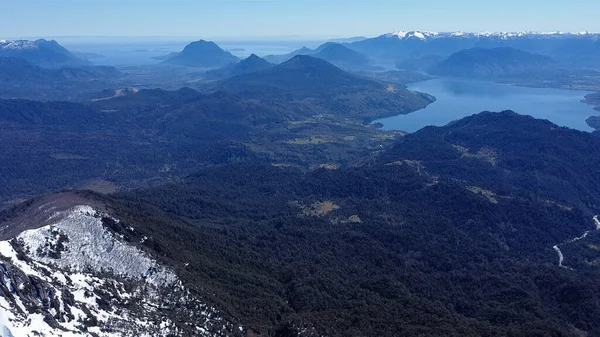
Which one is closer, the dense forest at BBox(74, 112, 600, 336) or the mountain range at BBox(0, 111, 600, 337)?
the mountain range at BBox(0, 111, 600, 337)

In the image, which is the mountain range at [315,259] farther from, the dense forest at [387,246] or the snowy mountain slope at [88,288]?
the dense forest at [387,246]

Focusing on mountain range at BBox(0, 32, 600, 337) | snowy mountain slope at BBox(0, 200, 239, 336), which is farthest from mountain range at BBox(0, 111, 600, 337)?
mountain range at BBox(0, 32, 600, 337)

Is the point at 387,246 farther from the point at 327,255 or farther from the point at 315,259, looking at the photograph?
the point at 315,259

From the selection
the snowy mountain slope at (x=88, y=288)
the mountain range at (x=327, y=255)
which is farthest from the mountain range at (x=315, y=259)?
the mountain range at (x=327, y=255)

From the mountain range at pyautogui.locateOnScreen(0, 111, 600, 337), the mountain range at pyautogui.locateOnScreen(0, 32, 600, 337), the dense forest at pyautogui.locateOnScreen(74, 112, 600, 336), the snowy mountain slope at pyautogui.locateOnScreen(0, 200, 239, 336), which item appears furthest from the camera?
the dense forest at pyautogui.locateOnScreen(74, 112, 600, 336)

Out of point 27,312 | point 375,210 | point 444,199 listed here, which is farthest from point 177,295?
point 444,199

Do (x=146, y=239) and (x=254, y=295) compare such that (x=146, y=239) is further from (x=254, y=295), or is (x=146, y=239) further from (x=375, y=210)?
(x=375, y=210)

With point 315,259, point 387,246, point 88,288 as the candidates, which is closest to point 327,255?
point 315,259

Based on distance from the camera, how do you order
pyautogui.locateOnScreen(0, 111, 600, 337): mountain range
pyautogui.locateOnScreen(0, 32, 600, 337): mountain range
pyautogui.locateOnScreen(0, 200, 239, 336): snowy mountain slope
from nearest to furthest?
pyautogui.locateOnScreen(0, 200, 239, 336): snowy mountain slope → pyautogui.locateOnScreen(0, 32, 600, 337): mountain range → pyautogui.locateOnScreen(0, 111, 600, 337): mountain range

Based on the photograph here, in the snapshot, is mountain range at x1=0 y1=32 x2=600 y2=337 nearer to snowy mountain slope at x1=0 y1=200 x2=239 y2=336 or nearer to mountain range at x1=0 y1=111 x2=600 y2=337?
snowy mountain slope at x1=0 y1=200 x2=239 y2=336

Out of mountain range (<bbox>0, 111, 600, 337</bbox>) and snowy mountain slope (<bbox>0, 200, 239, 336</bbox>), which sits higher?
snowy mountain slope (<bbox>0, 200, 239, 336</bbox>)
